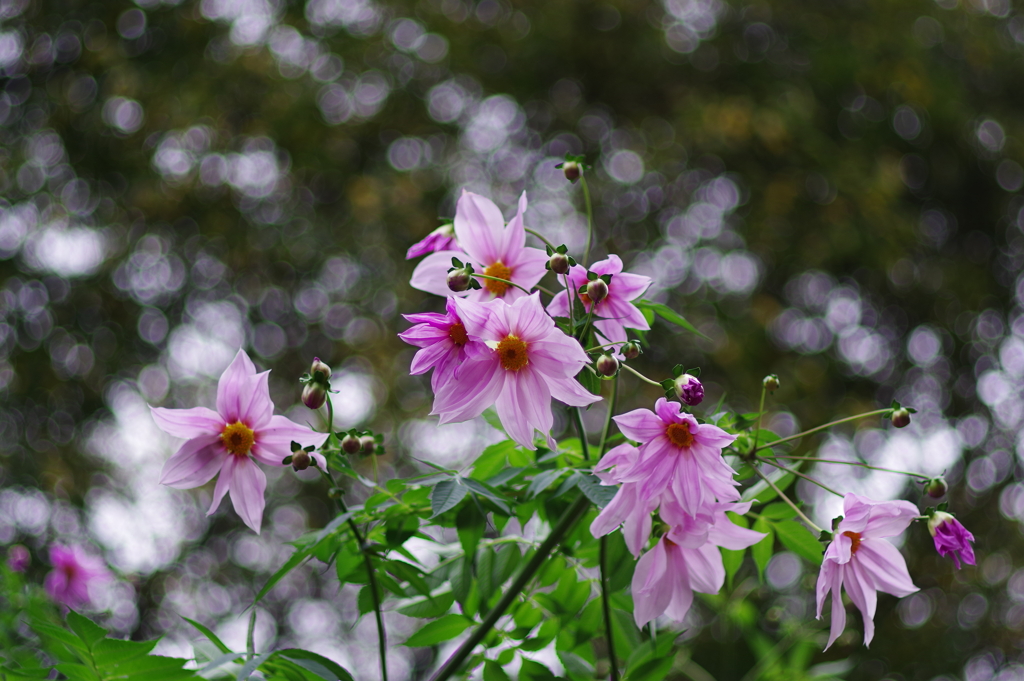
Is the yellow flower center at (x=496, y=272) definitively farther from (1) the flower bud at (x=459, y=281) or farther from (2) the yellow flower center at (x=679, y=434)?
(2) the yellow flower center at (x=679, y=434)

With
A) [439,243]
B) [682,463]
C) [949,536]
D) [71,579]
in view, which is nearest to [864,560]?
[949,536]

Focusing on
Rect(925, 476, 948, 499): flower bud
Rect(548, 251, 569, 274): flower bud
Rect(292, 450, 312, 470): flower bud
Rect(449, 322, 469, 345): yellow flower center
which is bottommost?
A: Rect(925, 476, 948, 499): flower bud

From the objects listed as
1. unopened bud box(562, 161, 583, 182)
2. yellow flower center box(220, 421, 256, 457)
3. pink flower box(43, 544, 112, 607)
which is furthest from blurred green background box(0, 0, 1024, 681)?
yellow flower center box(220, 421, 256, 457)

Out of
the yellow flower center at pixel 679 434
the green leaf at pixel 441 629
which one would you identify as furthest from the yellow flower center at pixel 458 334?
the green leaf at pixel 441 629

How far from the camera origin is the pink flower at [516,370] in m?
0.72

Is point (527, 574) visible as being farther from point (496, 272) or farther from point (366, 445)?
point (496, 272)

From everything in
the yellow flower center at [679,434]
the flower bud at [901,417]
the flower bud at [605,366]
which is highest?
the flower bud at [605,366]

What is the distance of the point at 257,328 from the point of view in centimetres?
503

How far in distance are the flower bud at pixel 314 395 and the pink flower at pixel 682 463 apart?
280mm

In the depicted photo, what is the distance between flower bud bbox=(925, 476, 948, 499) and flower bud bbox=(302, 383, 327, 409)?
1.96ft

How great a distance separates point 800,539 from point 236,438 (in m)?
0.60

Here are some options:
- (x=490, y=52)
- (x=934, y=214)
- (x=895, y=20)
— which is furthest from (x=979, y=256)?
(x=490, y=52)

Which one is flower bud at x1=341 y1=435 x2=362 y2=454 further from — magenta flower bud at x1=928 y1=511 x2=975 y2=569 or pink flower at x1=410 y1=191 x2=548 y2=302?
magenta flower bud at x1=928 y1=511 x2=975 y2=569

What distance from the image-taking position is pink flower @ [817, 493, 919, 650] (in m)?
0.73
